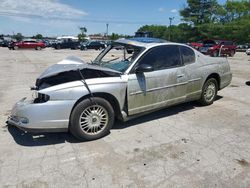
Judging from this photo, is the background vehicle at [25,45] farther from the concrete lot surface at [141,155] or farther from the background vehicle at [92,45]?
the concrete lot surface at [141,155]

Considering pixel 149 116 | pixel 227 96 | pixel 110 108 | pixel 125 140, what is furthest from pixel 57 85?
pixel 227 96

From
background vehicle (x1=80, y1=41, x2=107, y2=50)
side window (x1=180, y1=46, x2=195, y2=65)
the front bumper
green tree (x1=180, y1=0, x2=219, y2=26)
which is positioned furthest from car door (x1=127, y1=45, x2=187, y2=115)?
green tree (x1=180, y1=0, x2=219, y2=26)

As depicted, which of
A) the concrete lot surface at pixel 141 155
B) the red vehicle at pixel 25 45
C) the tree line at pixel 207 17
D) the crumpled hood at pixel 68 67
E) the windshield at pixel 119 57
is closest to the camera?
the concrete lot surface at pixel 141 155

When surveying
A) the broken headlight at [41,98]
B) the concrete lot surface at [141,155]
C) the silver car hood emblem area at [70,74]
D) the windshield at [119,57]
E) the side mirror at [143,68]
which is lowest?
the concrete lot surface at [141,155]

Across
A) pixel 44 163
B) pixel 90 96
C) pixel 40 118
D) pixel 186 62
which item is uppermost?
pixel 186 62

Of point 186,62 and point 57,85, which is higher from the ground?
point 186,62

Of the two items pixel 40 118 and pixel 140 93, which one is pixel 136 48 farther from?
pixel 40 118

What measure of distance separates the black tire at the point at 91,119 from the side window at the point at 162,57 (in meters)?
1.11

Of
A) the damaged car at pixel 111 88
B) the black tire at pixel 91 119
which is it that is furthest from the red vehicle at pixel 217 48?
the black tire at pixel 91 119

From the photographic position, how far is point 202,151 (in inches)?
150

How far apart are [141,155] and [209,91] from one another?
124 inches

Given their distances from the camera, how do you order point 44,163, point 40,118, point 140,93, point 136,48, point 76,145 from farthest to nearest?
point 136,48, point 140,93, point 76,145, point 40,118, point 44,163

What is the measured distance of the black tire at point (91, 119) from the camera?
3.93 m

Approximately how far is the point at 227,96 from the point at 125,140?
431cm
